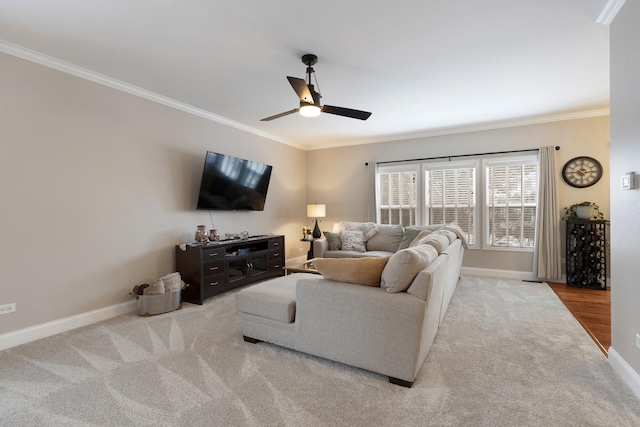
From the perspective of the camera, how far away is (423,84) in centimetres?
353

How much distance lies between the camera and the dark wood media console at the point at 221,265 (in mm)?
3795

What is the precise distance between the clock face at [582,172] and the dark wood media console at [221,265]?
476cm

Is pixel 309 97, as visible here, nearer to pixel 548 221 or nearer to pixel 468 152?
pixel 468 152

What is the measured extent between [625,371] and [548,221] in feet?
10.4

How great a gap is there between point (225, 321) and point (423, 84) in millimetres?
3453

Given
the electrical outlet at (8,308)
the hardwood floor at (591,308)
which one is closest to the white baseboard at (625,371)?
the hardwood floor at (591,308)

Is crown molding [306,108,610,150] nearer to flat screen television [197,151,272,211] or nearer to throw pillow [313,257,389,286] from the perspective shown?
flat screen television [197,151,272,211]

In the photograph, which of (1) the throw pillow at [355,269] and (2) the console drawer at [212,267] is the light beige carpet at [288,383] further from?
(2) the console drawer at [212,267]

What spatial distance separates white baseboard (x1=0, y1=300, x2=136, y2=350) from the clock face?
6.36 m

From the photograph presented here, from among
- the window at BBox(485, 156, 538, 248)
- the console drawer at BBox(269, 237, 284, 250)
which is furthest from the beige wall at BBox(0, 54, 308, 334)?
the window at BBox(485, 156, 538, 248)

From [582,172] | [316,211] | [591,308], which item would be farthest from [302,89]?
[582,172]

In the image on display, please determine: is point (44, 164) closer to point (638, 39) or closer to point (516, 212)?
point (638, 39)

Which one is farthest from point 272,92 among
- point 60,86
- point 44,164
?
point 44,164

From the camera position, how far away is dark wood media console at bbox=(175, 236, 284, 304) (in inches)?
149
